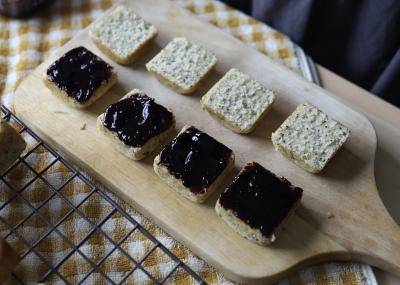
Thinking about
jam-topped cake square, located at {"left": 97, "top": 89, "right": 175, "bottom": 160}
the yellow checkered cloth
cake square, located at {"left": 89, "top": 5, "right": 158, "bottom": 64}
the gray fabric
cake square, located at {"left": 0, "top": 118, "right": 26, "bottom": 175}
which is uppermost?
the gray fabric

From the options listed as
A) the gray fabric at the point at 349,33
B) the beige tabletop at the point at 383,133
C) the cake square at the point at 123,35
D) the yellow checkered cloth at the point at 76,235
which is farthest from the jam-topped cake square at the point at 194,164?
the gray fabric at the point at 349,33

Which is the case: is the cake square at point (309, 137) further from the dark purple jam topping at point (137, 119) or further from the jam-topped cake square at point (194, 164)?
the dark purple jam topping at point (137, 119)

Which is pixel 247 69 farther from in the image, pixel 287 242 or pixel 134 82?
pixel 287 242

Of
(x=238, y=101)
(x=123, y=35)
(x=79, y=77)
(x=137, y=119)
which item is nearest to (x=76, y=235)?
(x=137, y=119)

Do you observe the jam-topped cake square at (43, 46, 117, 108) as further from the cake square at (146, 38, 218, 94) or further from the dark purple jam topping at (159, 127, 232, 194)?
the dark purple jam topping at (159, 127, 232, 194)

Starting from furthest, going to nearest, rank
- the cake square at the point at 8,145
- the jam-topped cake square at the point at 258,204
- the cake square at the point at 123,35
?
the cake square at the point at 123,35 < the cake square at the point at 8,145 < the jam-topped cake square at the point at 258,204

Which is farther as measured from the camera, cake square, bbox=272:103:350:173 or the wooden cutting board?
cake square, bbox=272:103:350:173

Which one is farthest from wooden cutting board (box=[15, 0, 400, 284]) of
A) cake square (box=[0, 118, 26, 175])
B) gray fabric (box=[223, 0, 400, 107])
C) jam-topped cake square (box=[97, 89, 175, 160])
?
gray fabric (box=[223, 0, 400, 107])
